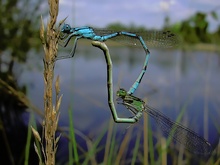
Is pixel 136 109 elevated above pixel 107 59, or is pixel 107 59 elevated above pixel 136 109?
pixel 107 59

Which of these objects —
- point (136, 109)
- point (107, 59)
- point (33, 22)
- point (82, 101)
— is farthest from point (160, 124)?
point (33, 22)

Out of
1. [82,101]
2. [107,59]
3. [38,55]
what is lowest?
[82,101]

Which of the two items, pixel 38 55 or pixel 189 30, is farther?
pixel 38 55

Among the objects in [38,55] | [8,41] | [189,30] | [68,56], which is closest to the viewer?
[68,56]

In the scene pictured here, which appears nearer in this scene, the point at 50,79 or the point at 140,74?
the point at 50,79

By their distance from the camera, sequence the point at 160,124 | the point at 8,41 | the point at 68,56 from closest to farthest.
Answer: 1. the point at 68,56
2. the point at 160,124
3. the point at 8,41

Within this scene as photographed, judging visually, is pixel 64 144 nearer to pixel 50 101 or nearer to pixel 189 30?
pixel 189 30

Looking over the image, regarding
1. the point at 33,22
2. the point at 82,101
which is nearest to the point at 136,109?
the point at 82,101

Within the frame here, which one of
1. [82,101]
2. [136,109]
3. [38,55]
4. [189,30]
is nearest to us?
[136,109]

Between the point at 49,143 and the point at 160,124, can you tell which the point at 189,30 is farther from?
the point at 49,143
